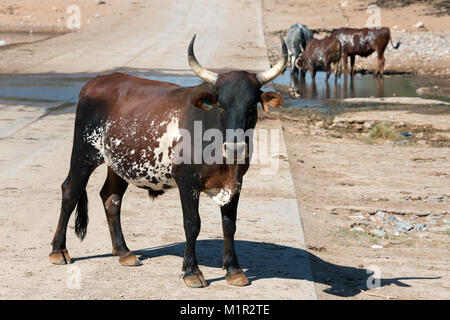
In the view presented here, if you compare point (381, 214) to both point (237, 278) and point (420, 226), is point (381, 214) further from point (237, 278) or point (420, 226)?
point (237, 278)

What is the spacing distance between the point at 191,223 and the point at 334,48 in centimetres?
1915

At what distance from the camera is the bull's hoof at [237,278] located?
23.4 feet

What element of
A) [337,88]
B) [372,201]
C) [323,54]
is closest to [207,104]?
[372,201]

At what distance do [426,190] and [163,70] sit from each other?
44.6ft

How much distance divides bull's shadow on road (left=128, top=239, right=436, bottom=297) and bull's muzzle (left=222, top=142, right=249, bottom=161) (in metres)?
1.28

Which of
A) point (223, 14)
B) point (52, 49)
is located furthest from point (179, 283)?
point (223, 14)

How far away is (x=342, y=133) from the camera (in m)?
16.1

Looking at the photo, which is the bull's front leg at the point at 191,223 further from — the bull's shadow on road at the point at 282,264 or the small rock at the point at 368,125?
the small rock at the point at 368,125

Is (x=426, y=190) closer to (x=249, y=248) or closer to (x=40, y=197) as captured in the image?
(x=249, y=248)

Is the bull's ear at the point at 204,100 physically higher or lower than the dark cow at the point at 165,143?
higher

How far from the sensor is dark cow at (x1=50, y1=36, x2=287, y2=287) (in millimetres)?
6785

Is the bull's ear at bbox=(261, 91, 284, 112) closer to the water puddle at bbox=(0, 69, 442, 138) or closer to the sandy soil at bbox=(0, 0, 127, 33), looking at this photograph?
the water puddle at bbox=(0, 69, 442, 138)

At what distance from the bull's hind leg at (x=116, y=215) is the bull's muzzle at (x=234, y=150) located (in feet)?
5.39

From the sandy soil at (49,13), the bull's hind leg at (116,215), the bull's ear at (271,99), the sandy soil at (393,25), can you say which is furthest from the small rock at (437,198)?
the sandy soil at (49,13)
